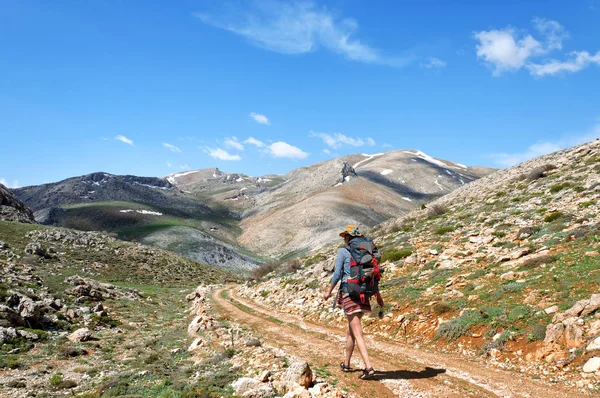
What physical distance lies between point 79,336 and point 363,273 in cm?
1509

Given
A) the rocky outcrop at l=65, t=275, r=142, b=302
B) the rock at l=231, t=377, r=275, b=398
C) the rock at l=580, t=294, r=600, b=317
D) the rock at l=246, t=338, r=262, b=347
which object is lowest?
the rocky outcrop at l=65, t=275, r=142, b=302

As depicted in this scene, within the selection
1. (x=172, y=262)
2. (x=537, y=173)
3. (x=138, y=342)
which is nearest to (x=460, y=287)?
(x=138, y=342)

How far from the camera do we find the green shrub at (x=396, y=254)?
22.7 meters

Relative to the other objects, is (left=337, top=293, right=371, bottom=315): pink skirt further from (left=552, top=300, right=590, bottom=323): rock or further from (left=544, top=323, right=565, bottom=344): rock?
(left=552, top=300, right=590, bottom=323): rock

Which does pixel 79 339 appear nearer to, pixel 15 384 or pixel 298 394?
pixel 15 384

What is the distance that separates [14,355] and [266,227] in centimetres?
12619

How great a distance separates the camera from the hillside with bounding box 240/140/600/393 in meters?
9.14

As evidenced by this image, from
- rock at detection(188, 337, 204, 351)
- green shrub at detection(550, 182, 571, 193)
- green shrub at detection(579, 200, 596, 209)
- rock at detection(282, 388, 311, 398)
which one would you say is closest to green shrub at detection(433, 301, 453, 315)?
rock at detection(282, 388, 311, 398)

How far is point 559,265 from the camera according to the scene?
513 inches

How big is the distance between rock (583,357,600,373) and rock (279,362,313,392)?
633cm

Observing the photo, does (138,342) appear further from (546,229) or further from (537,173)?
(537,173)

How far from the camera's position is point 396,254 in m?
23.1

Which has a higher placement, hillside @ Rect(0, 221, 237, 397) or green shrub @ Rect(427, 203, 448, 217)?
green shrub @ Rect(427, 203, 448, 217)

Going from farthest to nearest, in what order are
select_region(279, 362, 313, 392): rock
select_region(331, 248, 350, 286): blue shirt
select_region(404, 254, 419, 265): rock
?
select_region(404, 254, 419, 265): rock, select_region(331, 248, 350, 286): blue shirt, select_region(279, 362, 313, 392): rock
